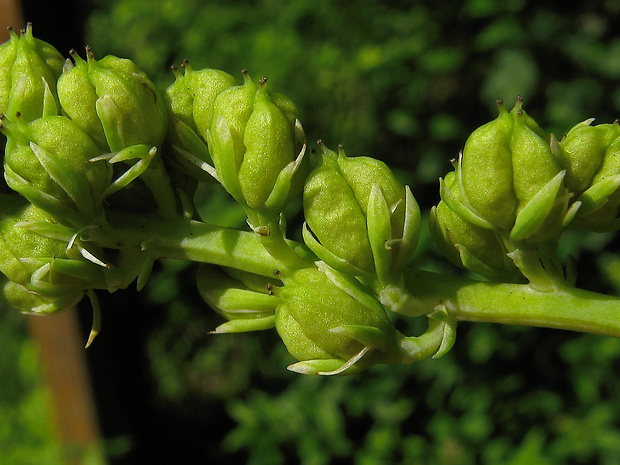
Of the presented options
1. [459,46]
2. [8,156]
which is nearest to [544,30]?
[459,46]

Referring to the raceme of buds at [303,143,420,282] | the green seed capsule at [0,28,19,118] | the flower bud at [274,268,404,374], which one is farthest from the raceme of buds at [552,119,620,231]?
the green seed capsule at [0,28,19,118]

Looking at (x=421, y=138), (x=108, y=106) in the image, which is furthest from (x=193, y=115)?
(x=421, y=138)

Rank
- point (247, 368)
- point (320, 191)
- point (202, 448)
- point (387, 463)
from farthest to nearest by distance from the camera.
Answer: point (202, 448) → point (247, 368) → point (387, 463) → point (320, 191)

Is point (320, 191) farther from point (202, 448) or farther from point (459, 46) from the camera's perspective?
point (202, 448)

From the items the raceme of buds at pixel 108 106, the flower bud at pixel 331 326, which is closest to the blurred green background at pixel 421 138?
the flower bud at pixel 331 326

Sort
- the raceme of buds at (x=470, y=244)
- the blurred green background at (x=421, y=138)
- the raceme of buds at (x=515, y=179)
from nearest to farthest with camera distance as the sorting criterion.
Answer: the raceme of buds at (x=515, y=179), the raceme of buds at (x=470, y=244), the blurred green background at (x=421, y=138)

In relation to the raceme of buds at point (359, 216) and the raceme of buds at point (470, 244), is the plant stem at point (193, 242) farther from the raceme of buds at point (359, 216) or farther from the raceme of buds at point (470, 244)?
the raceme of buds at point (470, 244)

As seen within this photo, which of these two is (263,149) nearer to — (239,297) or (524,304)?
(239,297)
